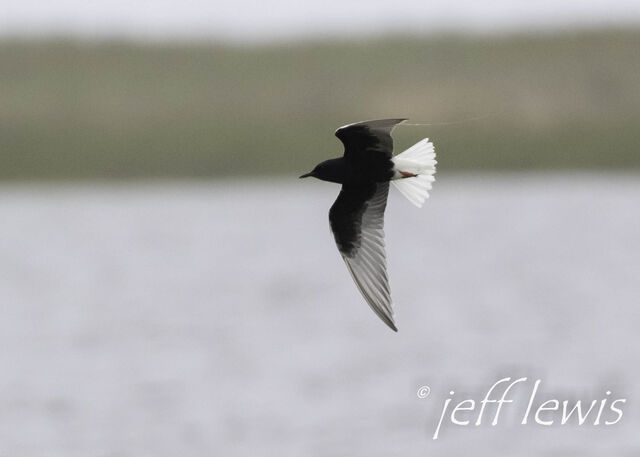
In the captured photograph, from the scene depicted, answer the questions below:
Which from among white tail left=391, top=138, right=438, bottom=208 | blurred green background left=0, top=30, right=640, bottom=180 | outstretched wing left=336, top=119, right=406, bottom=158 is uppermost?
outstretched wing left=336, top=119, right=406, bottom=158

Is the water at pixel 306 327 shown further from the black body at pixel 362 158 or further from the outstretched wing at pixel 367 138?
the outstretched wing at pixel 367 138

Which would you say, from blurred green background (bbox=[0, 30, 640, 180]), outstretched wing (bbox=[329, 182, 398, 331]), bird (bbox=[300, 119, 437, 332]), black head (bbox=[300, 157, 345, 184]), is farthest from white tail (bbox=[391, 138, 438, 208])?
blurred green background (bbox=[0, 30, 640, 180])

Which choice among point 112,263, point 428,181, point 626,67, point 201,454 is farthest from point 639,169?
point 428,181

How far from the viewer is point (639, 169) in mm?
21422

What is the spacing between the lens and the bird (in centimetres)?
770

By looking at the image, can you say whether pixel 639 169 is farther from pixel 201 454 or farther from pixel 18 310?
pixel 201 454

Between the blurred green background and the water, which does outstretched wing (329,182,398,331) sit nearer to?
the water

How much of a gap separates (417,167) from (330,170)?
15.6 inches

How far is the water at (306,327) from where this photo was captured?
10.3m

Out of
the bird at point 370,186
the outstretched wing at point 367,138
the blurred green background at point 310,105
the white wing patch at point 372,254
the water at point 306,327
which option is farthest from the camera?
the blurred green background at point 310,105

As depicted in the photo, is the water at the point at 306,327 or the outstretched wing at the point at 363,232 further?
the water at the point at 306,327

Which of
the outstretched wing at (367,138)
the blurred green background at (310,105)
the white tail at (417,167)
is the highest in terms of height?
the outstretched wing at (367,138)

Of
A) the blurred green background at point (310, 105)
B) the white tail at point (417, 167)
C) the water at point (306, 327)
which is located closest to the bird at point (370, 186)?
the white tail at point (417, 167)

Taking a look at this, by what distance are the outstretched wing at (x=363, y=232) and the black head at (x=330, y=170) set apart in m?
0.53
